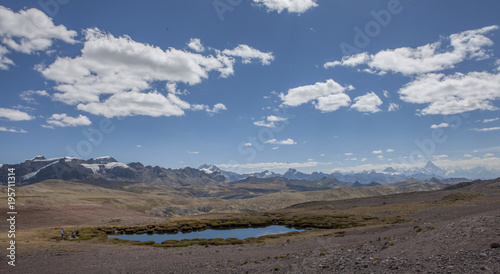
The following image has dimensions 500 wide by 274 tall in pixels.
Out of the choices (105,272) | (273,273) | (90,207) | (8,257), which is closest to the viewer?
(273,273)

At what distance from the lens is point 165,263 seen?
37.7 m

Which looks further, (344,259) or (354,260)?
(344,259)

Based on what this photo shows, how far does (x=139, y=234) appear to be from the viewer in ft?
299

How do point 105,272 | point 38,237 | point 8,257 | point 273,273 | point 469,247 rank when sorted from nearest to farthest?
point 469,247
point 273,273
point 105,272
point 8,257
point 38,237

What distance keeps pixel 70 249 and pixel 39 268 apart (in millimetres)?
15297

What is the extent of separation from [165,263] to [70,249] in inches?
998

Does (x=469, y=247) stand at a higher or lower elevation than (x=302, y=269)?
higher

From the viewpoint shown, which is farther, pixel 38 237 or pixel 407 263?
pixel 38 237

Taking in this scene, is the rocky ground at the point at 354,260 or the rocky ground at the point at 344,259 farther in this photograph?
the rocky ground at the point at 344,259

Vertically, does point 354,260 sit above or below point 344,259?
above

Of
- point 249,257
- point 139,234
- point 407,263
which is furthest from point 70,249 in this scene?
point 407,263

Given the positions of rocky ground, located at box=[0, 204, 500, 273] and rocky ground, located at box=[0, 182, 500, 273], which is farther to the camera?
rocky ground, located at box=[0, 182, 500, 273]

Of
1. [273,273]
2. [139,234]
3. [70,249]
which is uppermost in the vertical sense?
[273,273]

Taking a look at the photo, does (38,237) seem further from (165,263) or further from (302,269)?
(302,269)
